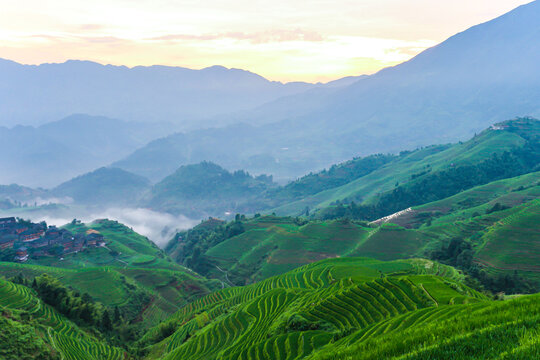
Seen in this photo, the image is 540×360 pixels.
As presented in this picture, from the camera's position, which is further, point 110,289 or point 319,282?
point 110,289

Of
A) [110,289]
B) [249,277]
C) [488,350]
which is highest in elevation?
[488,350]

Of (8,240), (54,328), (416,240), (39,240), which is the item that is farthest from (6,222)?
(416,240)

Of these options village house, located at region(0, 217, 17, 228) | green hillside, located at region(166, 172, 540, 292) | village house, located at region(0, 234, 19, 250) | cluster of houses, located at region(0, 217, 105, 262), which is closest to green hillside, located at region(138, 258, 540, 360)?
green hillside, located at region(166, 172, 540, 292)

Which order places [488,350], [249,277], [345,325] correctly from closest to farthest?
[488,350], [345,325], [249,277]

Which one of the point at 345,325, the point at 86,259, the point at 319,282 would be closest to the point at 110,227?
the point at 86,259

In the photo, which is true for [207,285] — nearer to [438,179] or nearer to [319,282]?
[319,282]

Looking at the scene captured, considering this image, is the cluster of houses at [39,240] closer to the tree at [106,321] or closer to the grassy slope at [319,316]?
the tree at [106,321]
